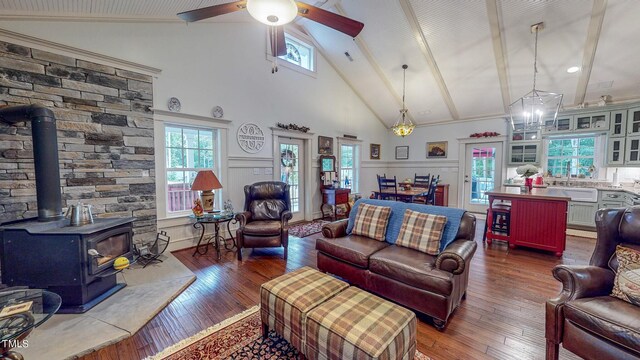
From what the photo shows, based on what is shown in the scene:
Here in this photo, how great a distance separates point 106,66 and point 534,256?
20.6 feet

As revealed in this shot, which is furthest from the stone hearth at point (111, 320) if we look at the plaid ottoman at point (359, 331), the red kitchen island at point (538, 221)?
the red kitchen island at point (538, 221)

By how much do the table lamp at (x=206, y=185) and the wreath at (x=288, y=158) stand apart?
1.82 m

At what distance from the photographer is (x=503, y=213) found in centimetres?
406

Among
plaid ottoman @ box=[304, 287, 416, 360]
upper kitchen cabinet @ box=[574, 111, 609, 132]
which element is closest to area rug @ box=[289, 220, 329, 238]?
plaid ottoman @ box=[304, 287, 416, 360]

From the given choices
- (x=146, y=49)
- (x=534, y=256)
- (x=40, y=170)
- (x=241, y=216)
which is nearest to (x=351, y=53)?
(x=146, y=49)

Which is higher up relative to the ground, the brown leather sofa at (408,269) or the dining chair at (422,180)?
the dining chair at (422,180)

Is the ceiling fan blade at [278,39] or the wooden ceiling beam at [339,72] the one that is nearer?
the ceiling fan blade at [278,39]

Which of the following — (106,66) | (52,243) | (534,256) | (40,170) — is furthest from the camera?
(534,256)

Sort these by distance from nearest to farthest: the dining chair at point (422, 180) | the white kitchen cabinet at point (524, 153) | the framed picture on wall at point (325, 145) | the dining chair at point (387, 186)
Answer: the dining chair at point (387, 186), the white kitchen cabinet at point (524, 153), the framed picture on wall at point (325, 145), the dining chair at point (422, 180)

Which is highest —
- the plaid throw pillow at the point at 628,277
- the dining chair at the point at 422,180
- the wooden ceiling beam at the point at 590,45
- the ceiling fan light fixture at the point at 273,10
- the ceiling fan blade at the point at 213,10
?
the wooden ceiling beam at the point at 590,45

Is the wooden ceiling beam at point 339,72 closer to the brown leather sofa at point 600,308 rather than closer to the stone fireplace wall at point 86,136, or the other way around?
the stone fireplace wall at point 86,136

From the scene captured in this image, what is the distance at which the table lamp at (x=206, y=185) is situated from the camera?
3557 millimetres

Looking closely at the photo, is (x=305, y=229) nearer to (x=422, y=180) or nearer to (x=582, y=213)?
(x=422, y=180)

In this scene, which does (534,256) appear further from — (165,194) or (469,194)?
(165,194)
